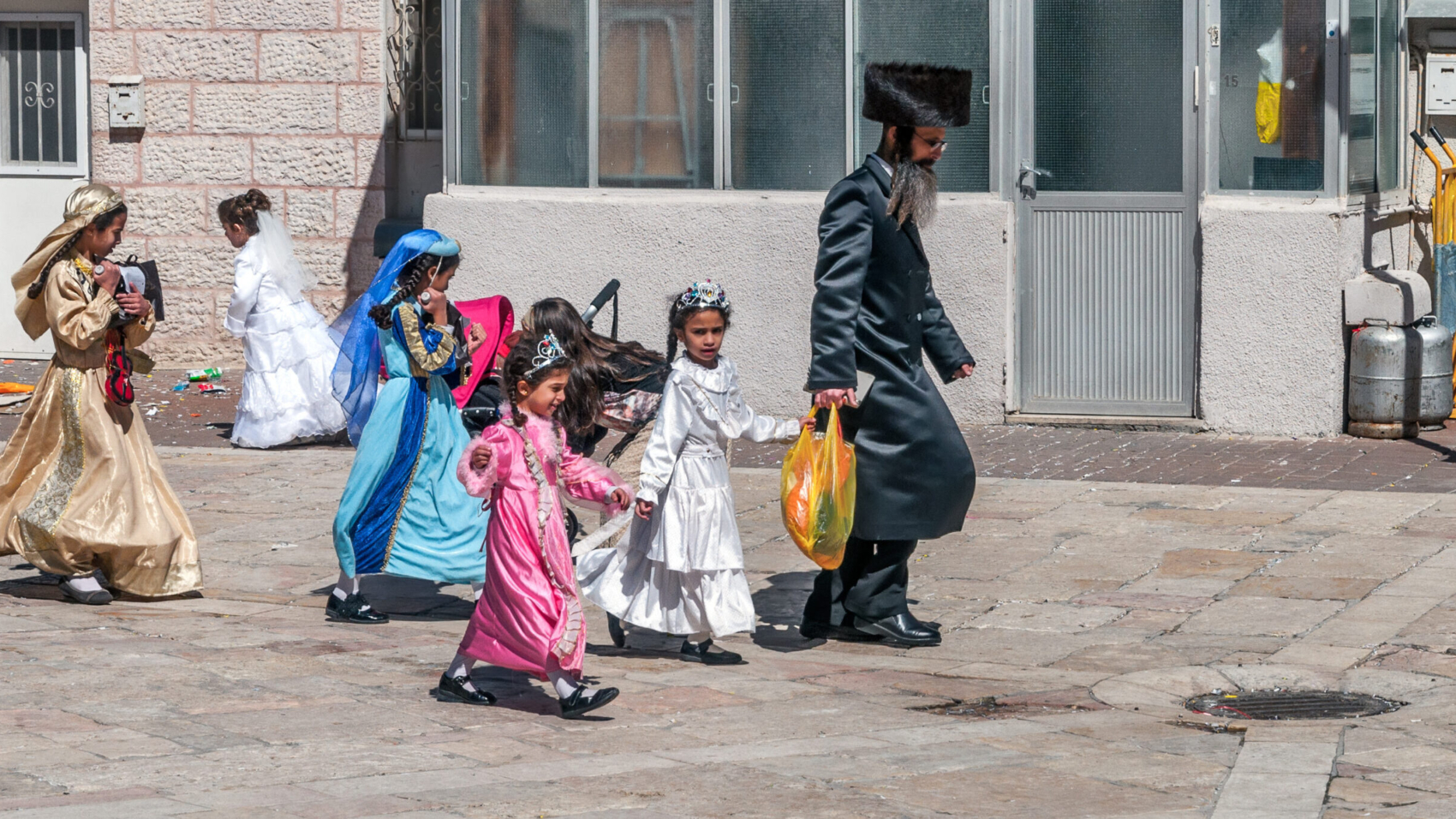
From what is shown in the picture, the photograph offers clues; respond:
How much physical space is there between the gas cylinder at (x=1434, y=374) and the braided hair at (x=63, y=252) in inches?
291

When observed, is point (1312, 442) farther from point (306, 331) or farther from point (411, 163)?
point (411, 163)

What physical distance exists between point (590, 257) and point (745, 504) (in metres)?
3.53

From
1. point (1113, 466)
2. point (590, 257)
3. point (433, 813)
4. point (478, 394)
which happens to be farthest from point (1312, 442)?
point (433, 813)

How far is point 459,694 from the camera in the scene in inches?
248

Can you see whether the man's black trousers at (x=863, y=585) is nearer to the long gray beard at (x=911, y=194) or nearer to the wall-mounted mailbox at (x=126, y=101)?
the long gray beard at (x=911, y=194)

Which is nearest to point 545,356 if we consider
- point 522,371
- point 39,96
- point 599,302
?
point 522,371

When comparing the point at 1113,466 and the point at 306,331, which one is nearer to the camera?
the point at 1113,466

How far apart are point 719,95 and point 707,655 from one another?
21.4ft

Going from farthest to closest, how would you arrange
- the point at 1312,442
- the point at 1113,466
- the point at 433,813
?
1. the point at 1312,442
2. the point at 1113,466
3. the point at 433,813

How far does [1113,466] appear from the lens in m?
10.9

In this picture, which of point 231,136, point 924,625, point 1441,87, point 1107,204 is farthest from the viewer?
point 231,136

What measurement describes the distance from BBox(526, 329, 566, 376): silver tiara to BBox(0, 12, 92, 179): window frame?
34.1ft

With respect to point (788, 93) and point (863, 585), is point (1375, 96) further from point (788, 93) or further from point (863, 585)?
point (863, 585)

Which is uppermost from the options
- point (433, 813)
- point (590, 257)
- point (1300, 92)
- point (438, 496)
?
point (1300, 92)
